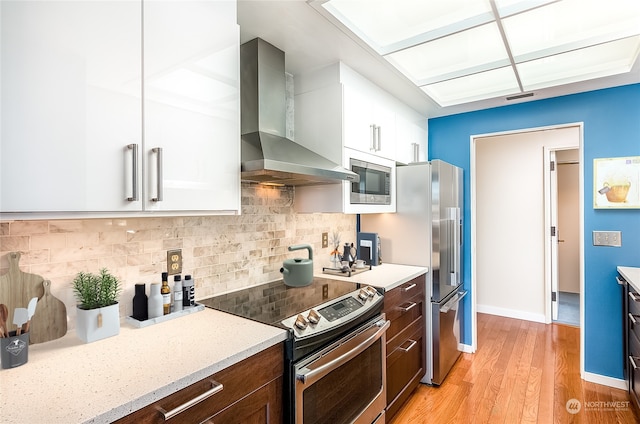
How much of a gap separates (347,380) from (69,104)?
5.27 feet

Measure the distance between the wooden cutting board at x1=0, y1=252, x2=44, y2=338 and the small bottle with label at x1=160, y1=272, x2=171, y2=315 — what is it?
43 centimetres

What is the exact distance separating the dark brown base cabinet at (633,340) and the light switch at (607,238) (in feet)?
0.86

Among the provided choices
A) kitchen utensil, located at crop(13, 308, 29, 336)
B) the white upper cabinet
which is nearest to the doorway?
the white upper cabinet

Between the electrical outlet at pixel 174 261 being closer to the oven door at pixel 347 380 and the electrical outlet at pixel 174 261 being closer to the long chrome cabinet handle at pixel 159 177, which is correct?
the long chrome cabinet handle at pixel 159 177

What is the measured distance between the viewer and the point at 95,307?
126 centimetres

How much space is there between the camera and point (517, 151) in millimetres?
4164

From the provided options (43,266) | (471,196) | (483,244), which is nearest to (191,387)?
(43,266)

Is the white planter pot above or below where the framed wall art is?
below

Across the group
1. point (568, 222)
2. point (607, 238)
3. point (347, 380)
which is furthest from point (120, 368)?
point (568, 222)

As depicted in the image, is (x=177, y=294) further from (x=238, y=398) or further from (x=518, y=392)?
(x=518, y=392)

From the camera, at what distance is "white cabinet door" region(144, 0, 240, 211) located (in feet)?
4.00

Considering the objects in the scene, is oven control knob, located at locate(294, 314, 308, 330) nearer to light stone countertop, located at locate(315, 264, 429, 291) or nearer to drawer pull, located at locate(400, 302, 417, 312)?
light stone countertop, located at locate(315, 264, 429, 291)

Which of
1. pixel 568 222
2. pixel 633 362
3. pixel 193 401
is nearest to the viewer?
pixel 193 401

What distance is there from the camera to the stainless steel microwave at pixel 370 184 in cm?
228
